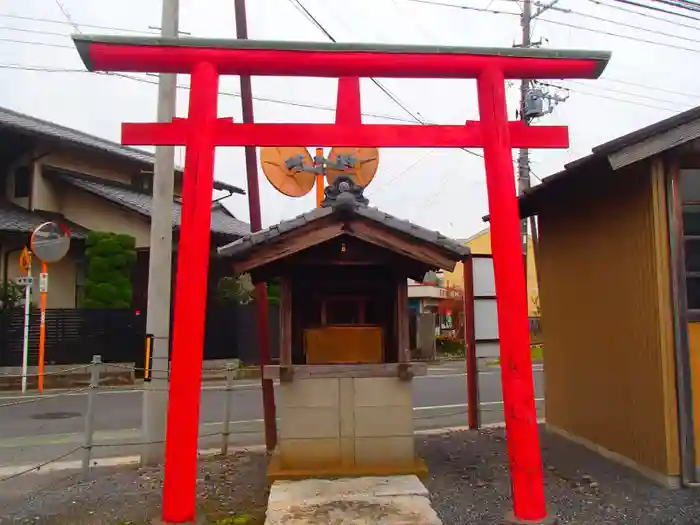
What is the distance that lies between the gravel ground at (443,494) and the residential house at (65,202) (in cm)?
1264

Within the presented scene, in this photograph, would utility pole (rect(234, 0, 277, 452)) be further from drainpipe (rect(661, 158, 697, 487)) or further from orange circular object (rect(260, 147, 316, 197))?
drainpipe (rect(661, 158, 697, 487))

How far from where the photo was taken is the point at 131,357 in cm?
1886

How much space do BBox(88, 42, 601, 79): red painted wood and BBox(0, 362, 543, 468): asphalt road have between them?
4165 millimetres

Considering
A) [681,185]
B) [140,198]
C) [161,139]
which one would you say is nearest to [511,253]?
[681,185]

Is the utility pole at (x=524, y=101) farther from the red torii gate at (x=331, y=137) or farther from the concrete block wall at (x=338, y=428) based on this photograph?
the red torii gate at (x=331, y=137)

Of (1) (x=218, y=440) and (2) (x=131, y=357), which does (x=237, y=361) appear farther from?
(1) (x=218, y=440)

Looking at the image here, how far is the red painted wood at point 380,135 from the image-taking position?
5.54 metres

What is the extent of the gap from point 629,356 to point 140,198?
19.0 m

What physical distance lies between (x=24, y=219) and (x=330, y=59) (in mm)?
16804

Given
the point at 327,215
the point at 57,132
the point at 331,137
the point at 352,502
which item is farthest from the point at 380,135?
the point at 57,132

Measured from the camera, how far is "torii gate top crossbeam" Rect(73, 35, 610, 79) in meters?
5.27

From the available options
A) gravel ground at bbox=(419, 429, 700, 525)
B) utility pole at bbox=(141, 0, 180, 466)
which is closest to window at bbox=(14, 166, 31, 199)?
utility pole at bbox=(141, 0, 180, 466)

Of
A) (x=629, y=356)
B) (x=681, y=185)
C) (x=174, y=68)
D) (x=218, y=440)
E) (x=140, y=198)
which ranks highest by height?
(x=140, y=198)

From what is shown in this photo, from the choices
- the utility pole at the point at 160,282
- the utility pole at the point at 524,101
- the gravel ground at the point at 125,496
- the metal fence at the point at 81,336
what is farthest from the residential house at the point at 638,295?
the metal fence at the point at 81,336
